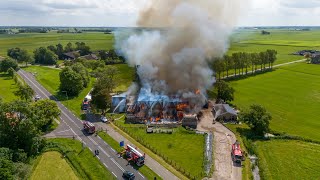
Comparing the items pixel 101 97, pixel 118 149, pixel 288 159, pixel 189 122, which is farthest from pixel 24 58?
pixel 288 159

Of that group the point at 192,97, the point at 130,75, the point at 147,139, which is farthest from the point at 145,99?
the point at 130,75

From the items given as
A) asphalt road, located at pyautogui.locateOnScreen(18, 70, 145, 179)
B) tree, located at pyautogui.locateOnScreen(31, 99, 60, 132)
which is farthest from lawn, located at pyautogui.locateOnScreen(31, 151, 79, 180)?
tree, located at pyautogui.locateOnScreen(31, 99, 60, 132)

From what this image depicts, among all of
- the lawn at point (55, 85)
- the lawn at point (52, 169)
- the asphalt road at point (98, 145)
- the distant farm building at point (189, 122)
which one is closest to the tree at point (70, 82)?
the lawn at point (55, 85)

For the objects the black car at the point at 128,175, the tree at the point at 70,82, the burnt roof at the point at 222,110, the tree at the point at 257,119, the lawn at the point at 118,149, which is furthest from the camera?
the tree at the point at 70,82

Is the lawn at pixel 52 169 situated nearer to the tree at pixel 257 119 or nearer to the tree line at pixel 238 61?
the tree at pixel 257 119

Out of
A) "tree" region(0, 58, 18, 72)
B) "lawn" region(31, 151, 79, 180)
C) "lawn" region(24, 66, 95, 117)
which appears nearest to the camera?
"lawn" region(31, 151, 79, 180)

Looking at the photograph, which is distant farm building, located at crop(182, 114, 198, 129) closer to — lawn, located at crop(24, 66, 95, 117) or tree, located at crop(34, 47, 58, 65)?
lawn, located at crop(24, 66, 95, 117)
